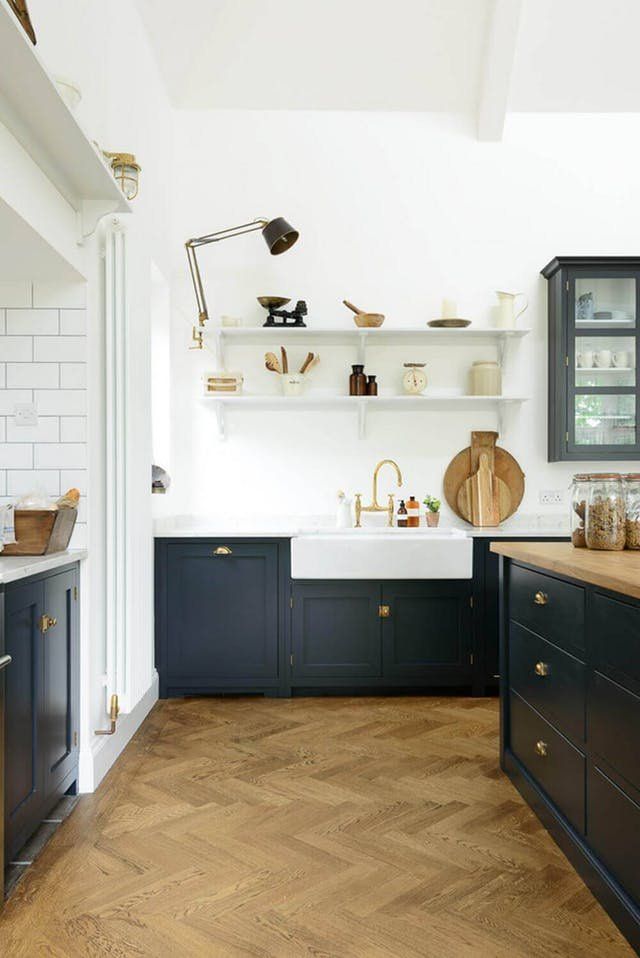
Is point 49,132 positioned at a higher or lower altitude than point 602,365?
higher

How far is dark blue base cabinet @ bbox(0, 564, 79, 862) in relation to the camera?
6.79 feet

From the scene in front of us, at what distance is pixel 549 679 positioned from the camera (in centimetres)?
235

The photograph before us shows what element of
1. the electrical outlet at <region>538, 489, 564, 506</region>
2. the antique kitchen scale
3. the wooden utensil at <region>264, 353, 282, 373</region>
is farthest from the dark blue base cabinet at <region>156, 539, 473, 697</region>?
the antique kitchen scale

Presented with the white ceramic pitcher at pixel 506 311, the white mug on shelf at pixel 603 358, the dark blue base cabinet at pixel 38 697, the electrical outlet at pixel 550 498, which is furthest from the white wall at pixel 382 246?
the dark blue base cabinet at pixel 38 697

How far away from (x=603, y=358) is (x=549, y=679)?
8.15 ft

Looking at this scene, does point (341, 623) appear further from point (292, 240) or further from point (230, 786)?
point (292, 240)

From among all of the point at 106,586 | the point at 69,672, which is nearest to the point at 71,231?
the point at 106,586

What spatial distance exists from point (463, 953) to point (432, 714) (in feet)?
6.32

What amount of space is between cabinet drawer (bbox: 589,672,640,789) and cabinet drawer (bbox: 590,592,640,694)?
0.04 meters

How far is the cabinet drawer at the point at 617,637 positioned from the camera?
177cm

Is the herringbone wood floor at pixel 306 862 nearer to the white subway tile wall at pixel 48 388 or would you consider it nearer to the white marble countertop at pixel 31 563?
the white marble countertop at pixel 31 563

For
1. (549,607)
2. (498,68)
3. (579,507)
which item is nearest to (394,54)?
→ (498,68)

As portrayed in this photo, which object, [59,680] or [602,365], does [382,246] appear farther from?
[59,680]

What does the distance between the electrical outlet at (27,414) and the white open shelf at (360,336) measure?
169cm
